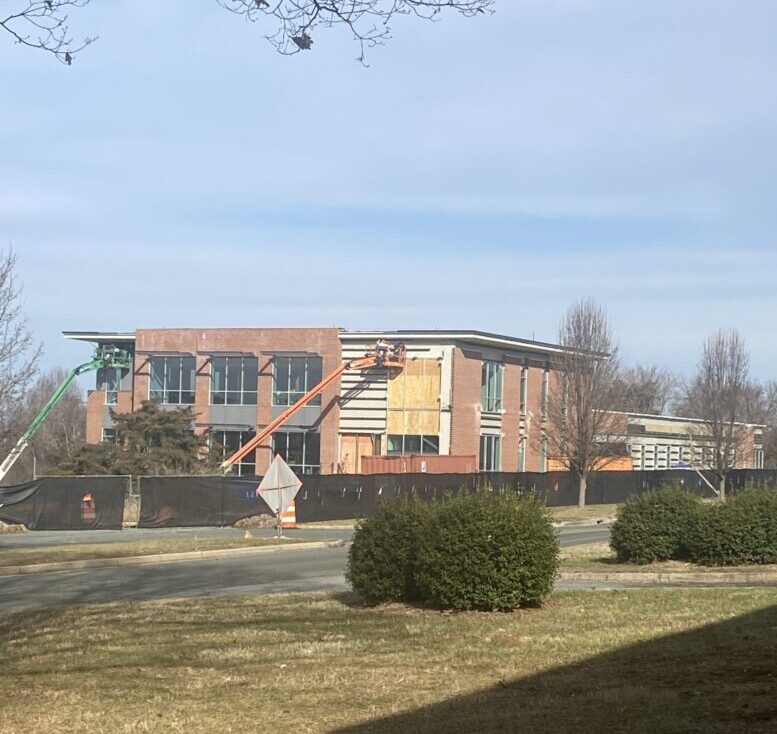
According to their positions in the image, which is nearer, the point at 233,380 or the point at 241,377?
the point at 241,377

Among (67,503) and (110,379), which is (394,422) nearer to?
(110,379)

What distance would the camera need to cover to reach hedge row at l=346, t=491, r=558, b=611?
492 inches

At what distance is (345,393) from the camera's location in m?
57.3

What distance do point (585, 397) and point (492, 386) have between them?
11.0 meters

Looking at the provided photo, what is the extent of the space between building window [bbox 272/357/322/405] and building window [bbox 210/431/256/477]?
2609 mm

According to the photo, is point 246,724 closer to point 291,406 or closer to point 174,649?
point 174,649

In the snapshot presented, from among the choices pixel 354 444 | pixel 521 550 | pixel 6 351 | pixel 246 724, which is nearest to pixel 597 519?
pixel 354 444

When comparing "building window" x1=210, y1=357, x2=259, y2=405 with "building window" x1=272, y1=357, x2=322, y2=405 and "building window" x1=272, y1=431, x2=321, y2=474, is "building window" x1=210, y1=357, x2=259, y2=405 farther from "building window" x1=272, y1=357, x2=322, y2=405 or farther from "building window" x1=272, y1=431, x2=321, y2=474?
"building window" x1=272, y1=431, x2=321, y2=474

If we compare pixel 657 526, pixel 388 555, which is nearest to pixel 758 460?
pixel 657 526

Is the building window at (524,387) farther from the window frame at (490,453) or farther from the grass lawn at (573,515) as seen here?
the grass lawn at (573,515)

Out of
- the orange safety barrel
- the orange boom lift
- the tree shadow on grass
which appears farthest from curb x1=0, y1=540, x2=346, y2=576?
the orange boom lift

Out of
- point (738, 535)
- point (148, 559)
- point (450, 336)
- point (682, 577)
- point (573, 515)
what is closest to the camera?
point (682, 577)

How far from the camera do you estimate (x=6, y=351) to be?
27266mm

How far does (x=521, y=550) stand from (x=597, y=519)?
30874 millimetres
